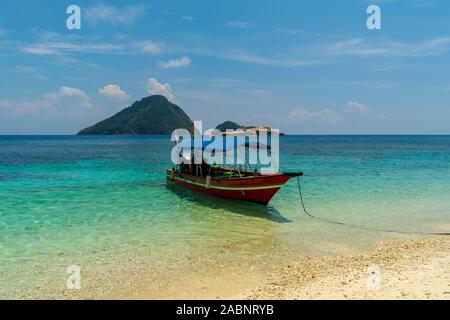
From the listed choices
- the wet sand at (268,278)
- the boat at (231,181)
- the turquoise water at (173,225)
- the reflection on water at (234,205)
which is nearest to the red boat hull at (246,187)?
the boat at (231,181)

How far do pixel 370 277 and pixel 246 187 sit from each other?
10.6 metres

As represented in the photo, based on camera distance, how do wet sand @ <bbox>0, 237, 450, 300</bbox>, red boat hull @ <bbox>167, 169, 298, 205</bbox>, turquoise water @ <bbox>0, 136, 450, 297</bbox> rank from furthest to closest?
red boat hull @ <bbox>167, 169, 298, 205</bbox>
turquoise water @ <bbox>0, 136, 450, 297</bbox>
wet sand @ <bbox>0, 237, 450, 300</bbox>

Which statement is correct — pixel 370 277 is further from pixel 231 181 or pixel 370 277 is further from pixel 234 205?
pixel 231 181

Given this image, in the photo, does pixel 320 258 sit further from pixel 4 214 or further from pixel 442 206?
pixel 4 214

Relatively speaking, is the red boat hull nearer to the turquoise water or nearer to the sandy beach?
the turquoise water

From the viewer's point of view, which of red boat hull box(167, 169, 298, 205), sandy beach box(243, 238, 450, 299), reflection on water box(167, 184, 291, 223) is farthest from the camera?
red boat hull box(167, 169, 298, 205)

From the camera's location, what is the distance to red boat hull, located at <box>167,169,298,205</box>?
57.4 ft

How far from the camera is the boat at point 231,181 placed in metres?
17.6

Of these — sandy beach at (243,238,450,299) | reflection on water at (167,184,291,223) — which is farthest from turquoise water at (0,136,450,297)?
sandy beach at (243,238,450,299)

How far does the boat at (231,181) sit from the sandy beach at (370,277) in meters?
5.82

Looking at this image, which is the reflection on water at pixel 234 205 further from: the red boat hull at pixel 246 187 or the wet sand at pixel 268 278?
the wet sand at pixel 268 278

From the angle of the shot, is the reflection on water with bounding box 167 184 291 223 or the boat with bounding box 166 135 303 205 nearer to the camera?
the reflection on water with bounding box 167 184 291 223
